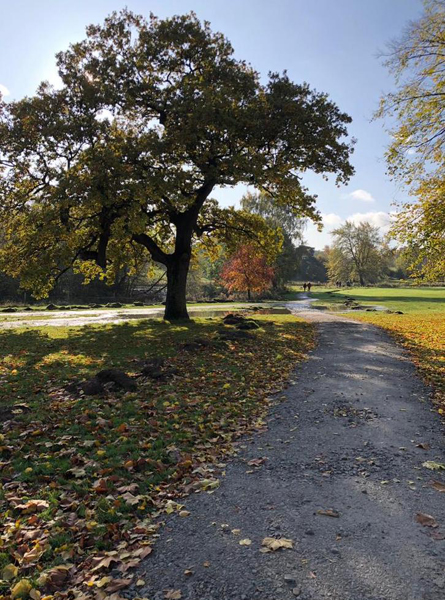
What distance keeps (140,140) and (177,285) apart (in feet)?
23.7

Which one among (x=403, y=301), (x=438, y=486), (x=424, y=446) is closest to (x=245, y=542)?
(x=438, y=486)

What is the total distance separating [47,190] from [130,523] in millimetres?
15550

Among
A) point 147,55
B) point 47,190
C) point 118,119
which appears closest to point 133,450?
point 47,190

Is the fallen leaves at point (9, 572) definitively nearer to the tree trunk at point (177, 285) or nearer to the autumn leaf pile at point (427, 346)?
the autumn leaf pile at point (427, 346)

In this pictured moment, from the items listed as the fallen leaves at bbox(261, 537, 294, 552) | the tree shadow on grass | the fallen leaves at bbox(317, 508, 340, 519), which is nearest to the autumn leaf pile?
the fallen leaves at bbox(317, 508, 340, 519)

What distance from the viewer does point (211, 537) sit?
10.8ft

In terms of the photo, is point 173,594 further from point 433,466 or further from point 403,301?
point 403,301

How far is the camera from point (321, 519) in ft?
11.5

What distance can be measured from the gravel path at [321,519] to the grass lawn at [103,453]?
335 millimetres

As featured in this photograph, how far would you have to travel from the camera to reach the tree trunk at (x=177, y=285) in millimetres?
19500

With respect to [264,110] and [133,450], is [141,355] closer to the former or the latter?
[133,450]

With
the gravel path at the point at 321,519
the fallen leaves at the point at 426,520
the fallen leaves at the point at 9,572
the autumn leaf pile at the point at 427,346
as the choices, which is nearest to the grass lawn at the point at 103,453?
the fallen leaves at the point at 9,572

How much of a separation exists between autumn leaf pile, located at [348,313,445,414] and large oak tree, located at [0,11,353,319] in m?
7.57

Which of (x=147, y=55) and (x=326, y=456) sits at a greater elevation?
(x=147, y=55)
